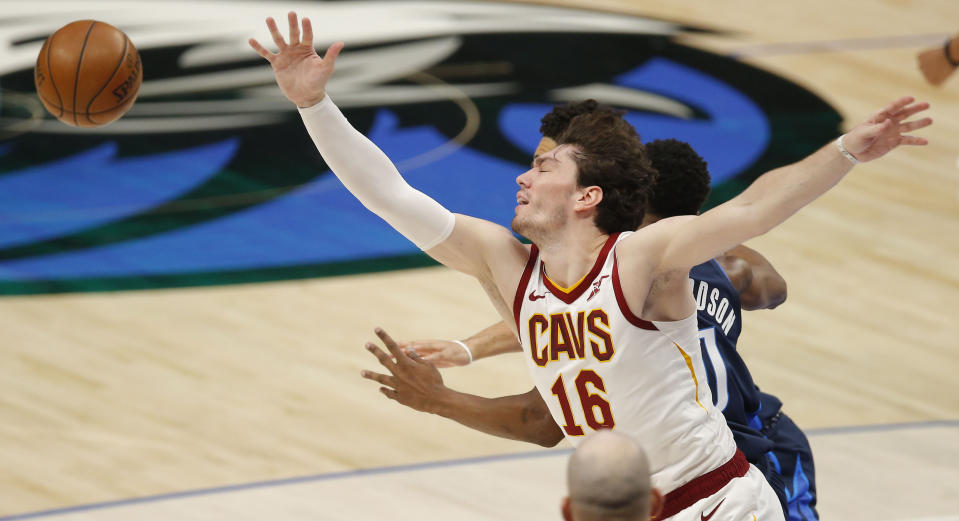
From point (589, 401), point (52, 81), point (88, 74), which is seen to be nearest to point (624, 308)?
point (589, 401)

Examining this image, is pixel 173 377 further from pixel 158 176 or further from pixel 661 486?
pixel 661 486

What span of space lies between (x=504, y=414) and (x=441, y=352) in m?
0.44

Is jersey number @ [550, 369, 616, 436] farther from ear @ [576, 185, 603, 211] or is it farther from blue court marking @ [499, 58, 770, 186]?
blue court marking @ [499, 58, 770, 186]

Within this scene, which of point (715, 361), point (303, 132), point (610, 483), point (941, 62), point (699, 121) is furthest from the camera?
point (699, 121)

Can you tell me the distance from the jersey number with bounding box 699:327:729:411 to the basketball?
284 cm

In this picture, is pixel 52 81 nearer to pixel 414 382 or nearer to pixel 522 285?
pixel 414 382

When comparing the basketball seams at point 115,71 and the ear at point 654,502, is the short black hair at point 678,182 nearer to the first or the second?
the ear at point 654,502

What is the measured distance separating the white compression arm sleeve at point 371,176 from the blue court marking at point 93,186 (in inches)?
221

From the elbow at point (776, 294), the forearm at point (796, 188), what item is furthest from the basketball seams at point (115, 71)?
the forearm at point (796, 188)

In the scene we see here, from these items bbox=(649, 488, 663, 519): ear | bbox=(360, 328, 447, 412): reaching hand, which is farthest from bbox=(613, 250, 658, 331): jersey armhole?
bbox=(649, 488, 663, 519): ear

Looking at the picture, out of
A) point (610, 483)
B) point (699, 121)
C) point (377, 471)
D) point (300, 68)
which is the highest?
point (699, 121)

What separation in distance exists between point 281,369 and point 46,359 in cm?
135

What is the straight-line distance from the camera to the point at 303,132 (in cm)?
1094

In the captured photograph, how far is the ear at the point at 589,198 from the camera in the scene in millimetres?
3997
